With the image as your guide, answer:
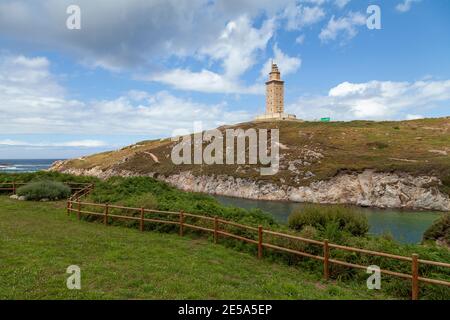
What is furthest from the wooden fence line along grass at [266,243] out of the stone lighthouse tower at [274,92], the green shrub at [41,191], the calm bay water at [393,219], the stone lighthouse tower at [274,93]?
the stone lighthouse tower at [274,92]

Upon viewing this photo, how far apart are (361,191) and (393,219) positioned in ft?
41.9

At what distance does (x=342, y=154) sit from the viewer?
2351 inches

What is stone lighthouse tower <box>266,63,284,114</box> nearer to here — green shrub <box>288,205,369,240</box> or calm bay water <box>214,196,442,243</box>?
calm bay water <box>214,196,442,243</box>

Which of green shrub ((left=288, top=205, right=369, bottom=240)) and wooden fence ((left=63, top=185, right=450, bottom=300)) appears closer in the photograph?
wooden fence ((left=63, top=185, right=450, bottom=300))

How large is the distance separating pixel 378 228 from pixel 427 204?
1648 cm

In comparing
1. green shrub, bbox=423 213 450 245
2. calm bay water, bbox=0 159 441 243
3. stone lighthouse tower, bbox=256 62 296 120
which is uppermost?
stone lighthouse tower, bbox=256 62 296 120

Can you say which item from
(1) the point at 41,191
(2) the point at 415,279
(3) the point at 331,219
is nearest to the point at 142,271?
(2) the point at 415,279

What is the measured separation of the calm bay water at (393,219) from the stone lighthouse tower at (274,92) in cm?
7971

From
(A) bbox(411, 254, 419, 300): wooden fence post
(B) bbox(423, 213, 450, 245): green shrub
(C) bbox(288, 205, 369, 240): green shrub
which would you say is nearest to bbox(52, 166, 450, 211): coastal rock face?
(B) bbox(423, 213, 450, 245): green shrub

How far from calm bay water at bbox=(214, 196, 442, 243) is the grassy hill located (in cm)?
736

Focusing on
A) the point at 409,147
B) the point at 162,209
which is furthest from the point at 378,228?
the point at 409,147

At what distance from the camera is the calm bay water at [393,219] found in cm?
2886

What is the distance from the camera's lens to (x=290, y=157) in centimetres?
6228

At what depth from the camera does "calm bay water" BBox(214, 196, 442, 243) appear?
94.7 feet
